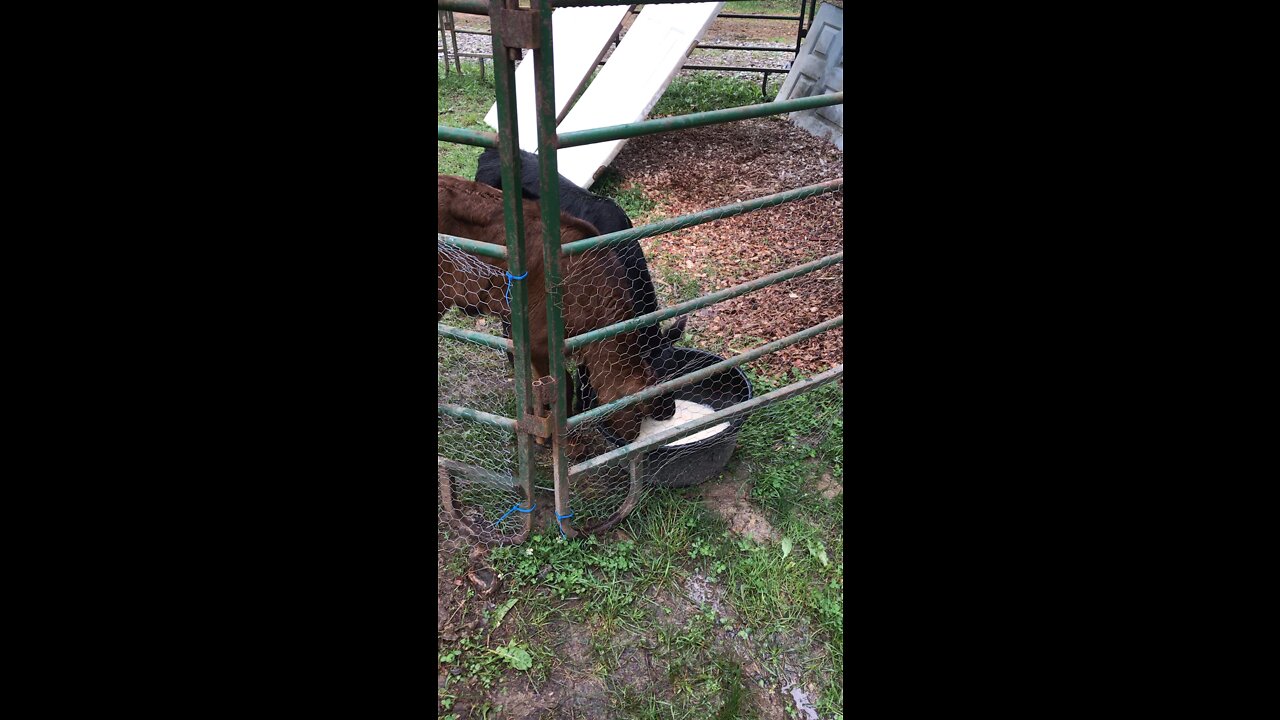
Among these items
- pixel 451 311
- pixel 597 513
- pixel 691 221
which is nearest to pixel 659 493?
pixel 597 513

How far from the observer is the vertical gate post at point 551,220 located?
2.10 metres

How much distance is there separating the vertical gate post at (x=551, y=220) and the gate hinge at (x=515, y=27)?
13 millimetres

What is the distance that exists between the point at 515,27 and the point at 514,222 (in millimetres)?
533

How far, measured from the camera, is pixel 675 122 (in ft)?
7.77

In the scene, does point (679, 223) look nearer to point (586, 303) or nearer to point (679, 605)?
point (586, 303)

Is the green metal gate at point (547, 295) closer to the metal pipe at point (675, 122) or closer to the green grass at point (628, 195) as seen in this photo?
the metal pipe at point (675, 122)

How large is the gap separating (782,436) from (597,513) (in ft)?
3.30

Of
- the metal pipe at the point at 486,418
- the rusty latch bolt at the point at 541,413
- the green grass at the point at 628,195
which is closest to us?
the rusty latch bolt at the point at 541,413

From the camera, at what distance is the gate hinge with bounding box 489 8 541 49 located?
6.77ft

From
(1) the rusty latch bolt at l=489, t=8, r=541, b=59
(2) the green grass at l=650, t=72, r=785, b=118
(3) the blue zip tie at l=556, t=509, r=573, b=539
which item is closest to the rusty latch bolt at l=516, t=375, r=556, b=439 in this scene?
(3) the blue zip tie at l=556, t=509, r=573, b=539

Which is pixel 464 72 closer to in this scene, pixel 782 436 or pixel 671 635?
pixel 782 436

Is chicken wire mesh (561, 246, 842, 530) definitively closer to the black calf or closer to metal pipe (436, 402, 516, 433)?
the black calf

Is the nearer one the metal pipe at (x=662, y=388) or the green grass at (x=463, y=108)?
the metal pipe at (x=662, y=388)

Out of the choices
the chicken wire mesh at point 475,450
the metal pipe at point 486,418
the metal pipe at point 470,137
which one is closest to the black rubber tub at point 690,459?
the chicken wire mesh at point 475,450
